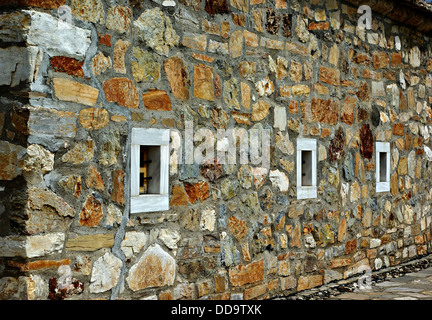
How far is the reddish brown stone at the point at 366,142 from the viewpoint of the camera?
608cm

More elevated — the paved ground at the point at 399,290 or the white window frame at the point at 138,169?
the white window frame at the point at 138,169

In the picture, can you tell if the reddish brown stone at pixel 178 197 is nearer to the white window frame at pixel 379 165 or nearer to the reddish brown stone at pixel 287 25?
the reddish brown stone at pixel 287 25

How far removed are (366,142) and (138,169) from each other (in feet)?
10.3

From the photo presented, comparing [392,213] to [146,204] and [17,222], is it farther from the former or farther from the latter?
[17,222]

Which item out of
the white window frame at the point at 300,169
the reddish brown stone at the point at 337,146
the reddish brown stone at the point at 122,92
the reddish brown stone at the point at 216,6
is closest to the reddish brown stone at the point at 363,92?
the reddish brown stone at the point at 337,146

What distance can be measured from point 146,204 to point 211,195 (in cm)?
64

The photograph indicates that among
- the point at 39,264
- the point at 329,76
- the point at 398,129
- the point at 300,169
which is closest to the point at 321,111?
the point at 329,76

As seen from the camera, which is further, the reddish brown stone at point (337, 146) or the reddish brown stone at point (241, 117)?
the reddish brown stone at point (337, 146)

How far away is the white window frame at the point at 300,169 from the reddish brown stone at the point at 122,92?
6.24 feet

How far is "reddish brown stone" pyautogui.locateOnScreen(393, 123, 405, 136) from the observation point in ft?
21.9

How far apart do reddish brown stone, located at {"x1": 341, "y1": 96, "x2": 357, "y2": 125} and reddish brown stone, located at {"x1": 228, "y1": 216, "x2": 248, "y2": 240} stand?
1803 millimetres

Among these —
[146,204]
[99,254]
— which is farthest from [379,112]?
[99,254]

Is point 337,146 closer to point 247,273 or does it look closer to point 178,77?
point 247,273

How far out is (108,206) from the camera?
141 inches
